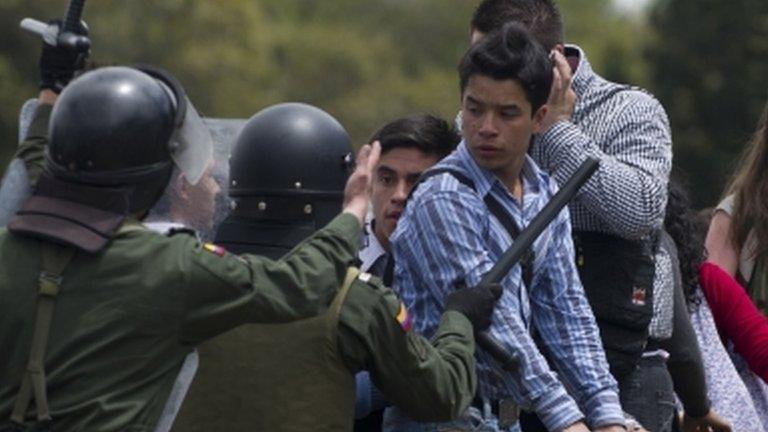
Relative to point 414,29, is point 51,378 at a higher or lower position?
higher

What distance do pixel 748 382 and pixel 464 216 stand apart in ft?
8.84

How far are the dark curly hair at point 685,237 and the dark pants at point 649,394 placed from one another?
88cm

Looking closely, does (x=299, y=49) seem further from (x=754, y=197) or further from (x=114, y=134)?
(x=114, y=134)

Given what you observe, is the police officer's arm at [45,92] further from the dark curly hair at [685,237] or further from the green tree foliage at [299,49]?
the green tree foliage at [299,49]

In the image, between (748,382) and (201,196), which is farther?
(748,382)

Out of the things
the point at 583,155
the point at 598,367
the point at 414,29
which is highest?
the point at 583,155

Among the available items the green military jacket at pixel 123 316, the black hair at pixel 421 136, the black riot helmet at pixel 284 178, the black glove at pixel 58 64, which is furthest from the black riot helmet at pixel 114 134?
the black hair at pixel 421 136

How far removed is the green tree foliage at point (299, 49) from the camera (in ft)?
139

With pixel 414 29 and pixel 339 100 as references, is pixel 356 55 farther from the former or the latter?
pixel 414 29

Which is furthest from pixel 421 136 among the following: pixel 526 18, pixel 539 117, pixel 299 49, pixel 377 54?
pixel 377 54

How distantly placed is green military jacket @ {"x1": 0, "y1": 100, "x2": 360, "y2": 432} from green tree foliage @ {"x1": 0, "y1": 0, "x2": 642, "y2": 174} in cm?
3056

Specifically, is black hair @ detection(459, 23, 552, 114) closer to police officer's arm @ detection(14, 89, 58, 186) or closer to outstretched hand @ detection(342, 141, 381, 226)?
outstretched hand @ detection(342, 141, 381, 226)

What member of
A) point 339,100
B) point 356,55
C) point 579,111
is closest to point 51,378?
point 579,111

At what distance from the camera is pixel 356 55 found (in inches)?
2699
